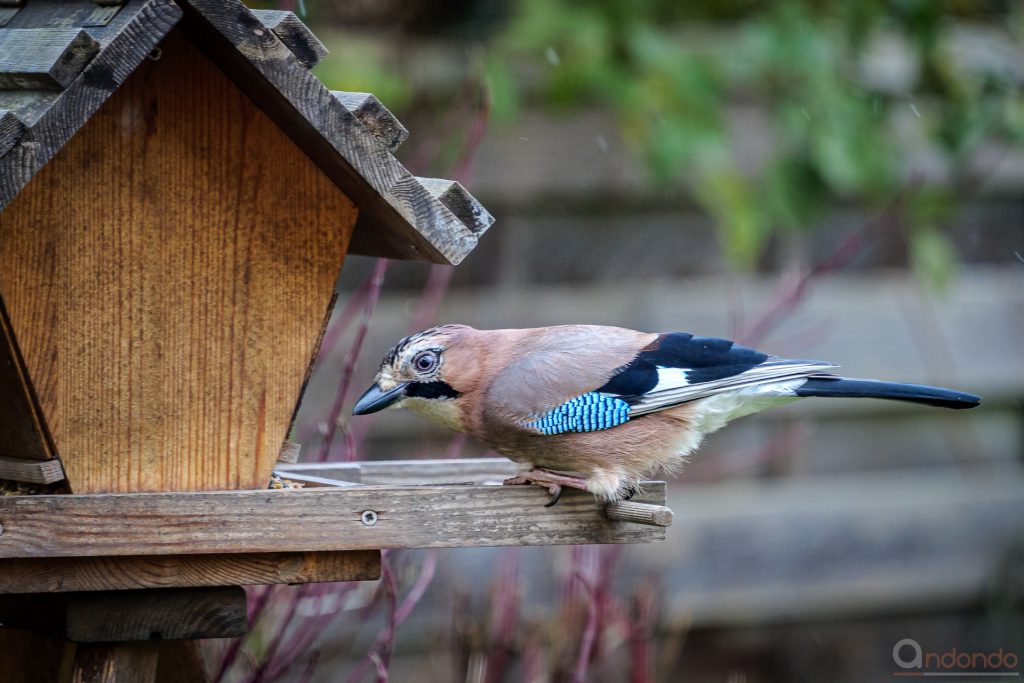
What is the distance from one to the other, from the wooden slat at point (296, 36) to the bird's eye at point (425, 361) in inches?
23.0

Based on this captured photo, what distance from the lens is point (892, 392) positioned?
220cm

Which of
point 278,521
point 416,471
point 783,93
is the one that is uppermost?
point 783,93

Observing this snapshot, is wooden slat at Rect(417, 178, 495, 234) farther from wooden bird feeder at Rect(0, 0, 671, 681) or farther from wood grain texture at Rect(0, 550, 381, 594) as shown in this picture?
wood grain texture at Rect(0, 550, 381, 594)

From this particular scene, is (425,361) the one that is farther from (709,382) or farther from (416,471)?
(709,382)

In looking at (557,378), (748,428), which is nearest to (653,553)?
(748,428)

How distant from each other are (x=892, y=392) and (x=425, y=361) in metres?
0.84

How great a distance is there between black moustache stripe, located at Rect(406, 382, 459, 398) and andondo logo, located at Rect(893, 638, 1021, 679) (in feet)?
12.0

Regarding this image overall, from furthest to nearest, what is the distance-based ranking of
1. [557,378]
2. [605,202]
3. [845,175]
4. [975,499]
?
1. [975,499]
2. [605,202]
3. [845,175]
4. [557,378]

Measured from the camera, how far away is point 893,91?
4621 millimetres

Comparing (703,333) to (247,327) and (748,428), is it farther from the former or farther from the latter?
(247,327)

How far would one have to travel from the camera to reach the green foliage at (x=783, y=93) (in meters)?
4.05

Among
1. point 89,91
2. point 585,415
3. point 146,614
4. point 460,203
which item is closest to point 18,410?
point 146,614

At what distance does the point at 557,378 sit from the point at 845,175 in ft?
7.03

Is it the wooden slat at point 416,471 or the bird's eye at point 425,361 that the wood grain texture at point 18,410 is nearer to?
A: the wooden slat at point 416,471
